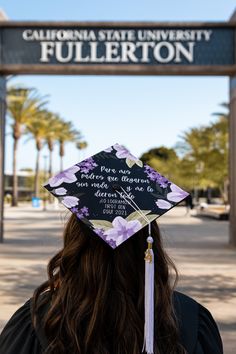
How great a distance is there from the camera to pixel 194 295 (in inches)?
305

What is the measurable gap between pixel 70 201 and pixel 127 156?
0.24 meters

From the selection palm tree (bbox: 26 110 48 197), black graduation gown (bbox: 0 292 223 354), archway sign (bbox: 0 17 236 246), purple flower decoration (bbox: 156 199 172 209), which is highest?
palm tree (bbox: 26 110 48 197)

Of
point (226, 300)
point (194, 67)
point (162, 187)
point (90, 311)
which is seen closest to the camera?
point (90, 311)

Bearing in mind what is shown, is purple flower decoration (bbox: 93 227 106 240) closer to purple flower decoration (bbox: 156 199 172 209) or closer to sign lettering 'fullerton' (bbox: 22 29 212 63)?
purple flower decoration (bbox: 156 199 172 209)

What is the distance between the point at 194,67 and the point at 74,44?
3.12 metres

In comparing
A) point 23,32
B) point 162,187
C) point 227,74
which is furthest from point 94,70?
point 162,187

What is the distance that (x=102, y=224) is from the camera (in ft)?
5.12

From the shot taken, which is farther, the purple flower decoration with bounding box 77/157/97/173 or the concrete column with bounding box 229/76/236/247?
the concrete column with bounding box 229/76/236/247

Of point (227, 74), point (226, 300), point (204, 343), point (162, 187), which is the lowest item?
point (226, 300)

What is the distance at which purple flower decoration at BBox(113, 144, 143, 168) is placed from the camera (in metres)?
1.70

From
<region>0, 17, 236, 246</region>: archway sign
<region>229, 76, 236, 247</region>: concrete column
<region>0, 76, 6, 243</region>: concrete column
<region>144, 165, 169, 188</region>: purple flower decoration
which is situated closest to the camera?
<region>144, 165, 169, 188</region>: purple flower decoration

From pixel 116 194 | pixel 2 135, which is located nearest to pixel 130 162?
pixel 116 194

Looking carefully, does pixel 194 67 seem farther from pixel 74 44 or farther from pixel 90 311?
A: pixel 90 311

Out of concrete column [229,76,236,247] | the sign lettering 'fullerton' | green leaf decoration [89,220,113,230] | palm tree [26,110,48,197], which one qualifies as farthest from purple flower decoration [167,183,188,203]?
palm tree [26,110,48,197]
